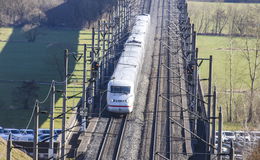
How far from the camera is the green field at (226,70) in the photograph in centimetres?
4832

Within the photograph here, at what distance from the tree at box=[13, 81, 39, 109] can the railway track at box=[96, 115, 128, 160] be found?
17.2 metres

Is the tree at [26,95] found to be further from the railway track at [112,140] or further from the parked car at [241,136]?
the parked car at [241,136]

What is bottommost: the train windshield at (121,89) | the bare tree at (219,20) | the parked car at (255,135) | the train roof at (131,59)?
the parked car at (255,135)

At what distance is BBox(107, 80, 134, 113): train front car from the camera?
30.9 metres

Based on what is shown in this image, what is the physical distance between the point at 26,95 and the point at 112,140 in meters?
21.4

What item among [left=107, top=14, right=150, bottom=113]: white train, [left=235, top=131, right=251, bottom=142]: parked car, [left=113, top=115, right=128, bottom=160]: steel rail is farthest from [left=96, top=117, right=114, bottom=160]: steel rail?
[left=235, top=131, right=251, bottom=142]: parked car

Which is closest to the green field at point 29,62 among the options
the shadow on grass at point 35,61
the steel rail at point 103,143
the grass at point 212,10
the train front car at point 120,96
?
the shadow on grass at point 35,61

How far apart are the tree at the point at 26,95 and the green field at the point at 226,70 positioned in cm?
1455

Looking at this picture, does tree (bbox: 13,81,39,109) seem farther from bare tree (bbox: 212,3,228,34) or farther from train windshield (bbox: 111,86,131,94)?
bare tree (bbox: 212,3,228,34)

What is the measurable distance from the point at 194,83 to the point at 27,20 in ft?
178

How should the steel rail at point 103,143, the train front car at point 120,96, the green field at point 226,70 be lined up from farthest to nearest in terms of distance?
the green field at point 226,70 → the train front car at point 120,96 → the steel rail at point 103,143

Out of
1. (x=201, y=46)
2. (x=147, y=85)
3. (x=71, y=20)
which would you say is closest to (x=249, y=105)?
(x=147, y=85)

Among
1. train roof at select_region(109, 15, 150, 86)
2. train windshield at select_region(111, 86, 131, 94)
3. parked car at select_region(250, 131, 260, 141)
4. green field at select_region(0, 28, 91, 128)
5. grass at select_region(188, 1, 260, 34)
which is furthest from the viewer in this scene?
grass at select_region(188, 1, 260, 34)

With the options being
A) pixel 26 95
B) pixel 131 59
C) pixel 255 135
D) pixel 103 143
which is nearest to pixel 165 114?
pixel 131 59
